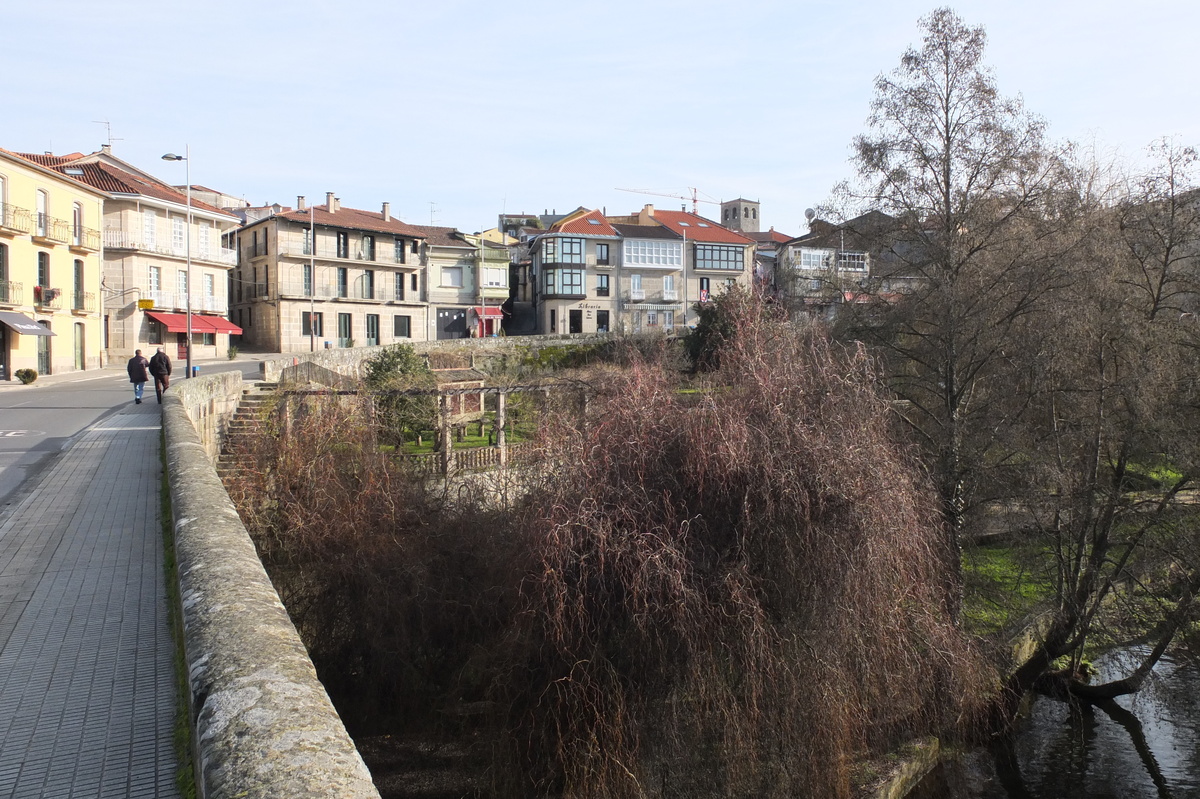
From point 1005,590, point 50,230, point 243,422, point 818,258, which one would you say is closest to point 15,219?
point 50,230

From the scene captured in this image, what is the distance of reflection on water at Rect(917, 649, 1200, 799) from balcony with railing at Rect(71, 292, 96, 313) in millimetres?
36456

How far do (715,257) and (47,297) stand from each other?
47.6 meters

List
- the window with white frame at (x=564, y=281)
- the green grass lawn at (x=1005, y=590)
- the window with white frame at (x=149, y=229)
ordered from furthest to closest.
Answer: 1. the window with white frame at (x=564, y=281)
2. the window with white frame at (x=149, y=229)
3. the green grass lawn at (x=1005, y=590)

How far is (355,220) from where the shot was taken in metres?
58.7

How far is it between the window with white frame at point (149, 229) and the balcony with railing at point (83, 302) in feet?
26.4

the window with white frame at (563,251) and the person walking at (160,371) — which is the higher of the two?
the window with white frame at (563,251)

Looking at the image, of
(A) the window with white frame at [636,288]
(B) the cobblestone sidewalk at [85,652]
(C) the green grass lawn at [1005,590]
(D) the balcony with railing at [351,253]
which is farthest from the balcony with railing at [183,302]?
(C) the green grass lawn at [1005,590]

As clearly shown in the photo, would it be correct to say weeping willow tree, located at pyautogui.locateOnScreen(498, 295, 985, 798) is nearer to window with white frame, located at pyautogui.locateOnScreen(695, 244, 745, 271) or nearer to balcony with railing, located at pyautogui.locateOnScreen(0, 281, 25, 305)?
A: balcony with railing, located at pyautogui.locateOnScreen(0, 281, 25, 305)

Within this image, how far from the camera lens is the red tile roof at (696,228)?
224ft

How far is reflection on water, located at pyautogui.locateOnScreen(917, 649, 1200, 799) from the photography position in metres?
14.2

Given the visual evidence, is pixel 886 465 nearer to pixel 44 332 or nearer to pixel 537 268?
pixel 44 332

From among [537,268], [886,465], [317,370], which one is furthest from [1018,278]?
[537,268]

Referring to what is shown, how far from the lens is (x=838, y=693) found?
1030cm

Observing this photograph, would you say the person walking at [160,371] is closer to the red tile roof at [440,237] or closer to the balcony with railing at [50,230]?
the balcony with railing at [50,230]
